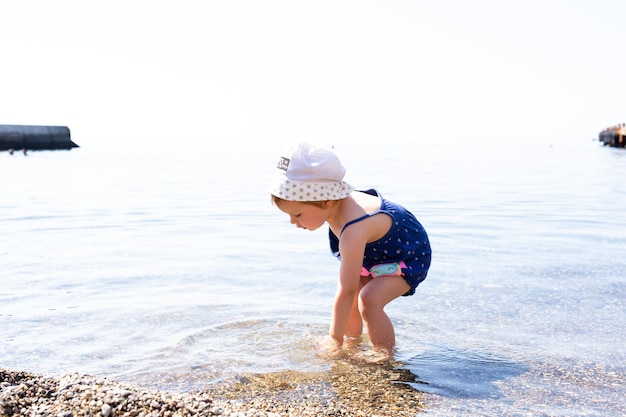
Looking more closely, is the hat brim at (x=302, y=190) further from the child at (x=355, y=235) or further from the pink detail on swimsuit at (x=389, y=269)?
the pink detail on swimsuit at (x=389, y=269)

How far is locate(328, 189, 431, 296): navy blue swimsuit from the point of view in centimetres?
396

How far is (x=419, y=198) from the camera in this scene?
1373cm

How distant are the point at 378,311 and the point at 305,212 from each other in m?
0.74

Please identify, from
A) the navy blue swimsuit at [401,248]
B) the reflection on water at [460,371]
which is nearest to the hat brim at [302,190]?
the navy blue swimsuit at [401,248]

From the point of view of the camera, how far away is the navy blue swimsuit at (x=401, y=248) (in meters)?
3.96

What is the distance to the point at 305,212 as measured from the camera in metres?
3.70

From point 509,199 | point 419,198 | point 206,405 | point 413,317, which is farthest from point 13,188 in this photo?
point 206,405

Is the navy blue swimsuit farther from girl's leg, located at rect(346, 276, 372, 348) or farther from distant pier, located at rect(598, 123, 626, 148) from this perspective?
distant pier, located at rect(598, 123, 626, 148)

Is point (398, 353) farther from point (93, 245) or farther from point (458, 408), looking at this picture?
point (93, 245)

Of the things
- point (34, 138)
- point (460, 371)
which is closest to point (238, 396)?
point (460, 371)

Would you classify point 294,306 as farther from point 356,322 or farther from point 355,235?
point 355,235

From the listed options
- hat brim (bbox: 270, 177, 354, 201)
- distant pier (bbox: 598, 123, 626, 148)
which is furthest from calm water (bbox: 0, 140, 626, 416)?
distant pier (bbox: 598, 123, 626, 148)

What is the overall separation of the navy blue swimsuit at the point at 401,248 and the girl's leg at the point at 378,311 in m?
0.15

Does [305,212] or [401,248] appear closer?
[305,212]
